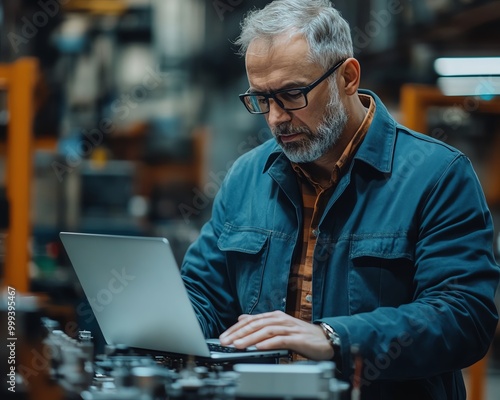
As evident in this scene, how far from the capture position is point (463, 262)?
2049 millimetres

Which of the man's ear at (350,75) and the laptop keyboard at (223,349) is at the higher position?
the man's ear at (350,75)

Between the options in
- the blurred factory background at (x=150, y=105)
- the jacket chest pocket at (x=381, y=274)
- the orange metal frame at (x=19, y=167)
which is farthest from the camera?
the blurred factory background at (x=150, y=105)

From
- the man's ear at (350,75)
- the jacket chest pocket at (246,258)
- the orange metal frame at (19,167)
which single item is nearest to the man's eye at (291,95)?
the man's ear at (350,75)

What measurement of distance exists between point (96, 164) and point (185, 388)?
7.79 metres

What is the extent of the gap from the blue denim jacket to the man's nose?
21 centimetres

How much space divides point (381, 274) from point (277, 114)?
1.61 ft

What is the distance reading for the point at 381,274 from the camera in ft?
7.16

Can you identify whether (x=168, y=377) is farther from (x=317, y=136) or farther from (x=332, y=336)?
(x=317, y=136)

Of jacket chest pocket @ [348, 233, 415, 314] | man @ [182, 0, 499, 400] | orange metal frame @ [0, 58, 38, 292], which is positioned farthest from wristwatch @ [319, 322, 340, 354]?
orange metal frame @ [0, 58, 38, 292]

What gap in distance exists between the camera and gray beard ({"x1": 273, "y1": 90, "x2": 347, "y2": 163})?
89.7 inches

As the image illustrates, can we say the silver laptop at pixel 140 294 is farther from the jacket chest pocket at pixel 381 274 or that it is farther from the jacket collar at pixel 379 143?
the jacket collar at pixel 379 143

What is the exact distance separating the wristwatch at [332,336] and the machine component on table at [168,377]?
0.36 ft

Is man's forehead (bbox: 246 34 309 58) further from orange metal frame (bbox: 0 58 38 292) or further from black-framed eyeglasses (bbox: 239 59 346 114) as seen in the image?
orange metal frame (bbox: 0 58 38 292)

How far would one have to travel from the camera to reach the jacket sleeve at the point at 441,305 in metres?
1.94
